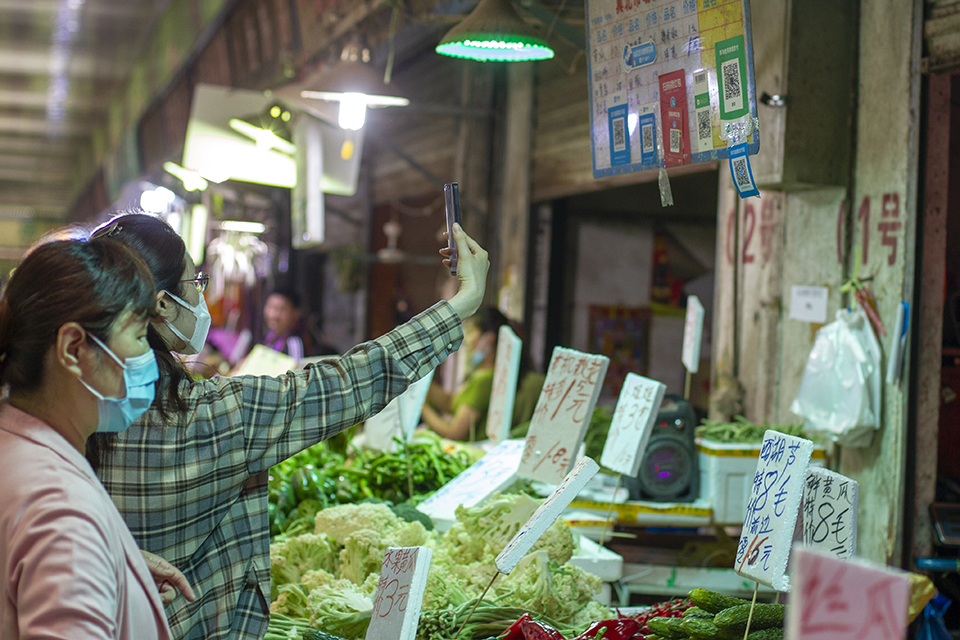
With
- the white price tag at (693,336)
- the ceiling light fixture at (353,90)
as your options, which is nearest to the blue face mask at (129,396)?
the white price tag at (693,336)

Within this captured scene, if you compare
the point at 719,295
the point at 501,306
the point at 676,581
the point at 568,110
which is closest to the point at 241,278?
the point at 501,306

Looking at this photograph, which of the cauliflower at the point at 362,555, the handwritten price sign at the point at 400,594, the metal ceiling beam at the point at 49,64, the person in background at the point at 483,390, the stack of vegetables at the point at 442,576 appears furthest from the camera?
the metal ceiling beam at the point at 49,64

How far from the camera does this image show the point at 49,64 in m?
13.2

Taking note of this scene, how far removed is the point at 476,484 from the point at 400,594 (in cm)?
160

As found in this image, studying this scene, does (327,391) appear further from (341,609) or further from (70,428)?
(341,609)

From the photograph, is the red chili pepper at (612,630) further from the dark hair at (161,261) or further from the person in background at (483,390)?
the person in background at (483,390)

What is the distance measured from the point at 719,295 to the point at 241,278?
422 inches

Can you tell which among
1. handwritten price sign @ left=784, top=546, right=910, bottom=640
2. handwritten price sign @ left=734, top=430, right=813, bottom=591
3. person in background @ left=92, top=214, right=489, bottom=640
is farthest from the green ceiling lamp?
handwritten price sign @ left=784, top=546, right=910, bottom=640

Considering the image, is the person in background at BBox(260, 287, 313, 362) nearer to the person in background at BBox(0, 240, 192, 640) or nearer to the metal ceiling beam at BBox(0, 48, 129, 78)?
the person in background at BBox(0, 240, 192, 640)

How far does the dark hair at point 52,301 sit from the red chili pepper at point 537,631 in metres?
1.35

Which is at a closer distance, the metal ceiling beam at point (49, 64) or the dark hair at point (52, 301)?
the dark hair at point (52, 301)

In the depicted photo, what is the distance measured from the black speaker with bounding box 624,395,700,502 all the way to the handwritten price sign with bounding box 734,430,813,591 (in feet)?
→ 6.38

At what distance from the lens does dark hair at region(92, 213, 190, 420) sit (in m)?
1.80

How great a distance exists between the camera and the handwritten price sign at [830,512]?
1880mm
